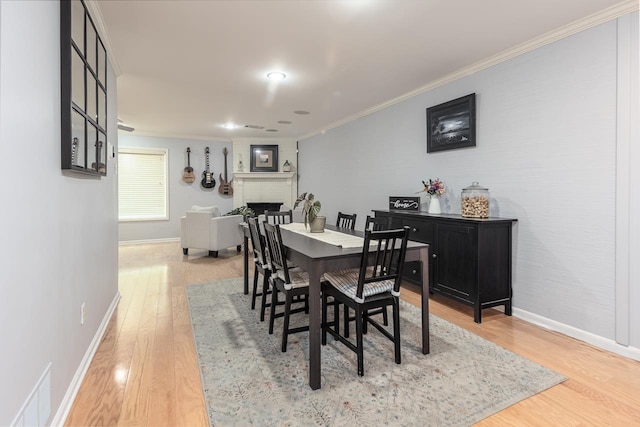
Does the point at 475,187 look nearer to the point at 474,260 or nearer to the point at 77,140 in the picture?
the point at 474,260

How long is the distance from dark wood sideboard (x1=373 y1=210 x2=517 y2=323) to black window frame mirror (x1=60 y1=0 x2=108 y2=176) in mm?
2690

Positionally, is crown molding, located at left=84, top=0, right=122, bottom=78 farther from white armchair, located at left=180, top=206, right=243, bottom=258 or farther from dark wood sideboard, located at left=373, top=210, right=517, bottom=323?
dark wood sideboard, located at left=373, top=210, right=517, bottom=323

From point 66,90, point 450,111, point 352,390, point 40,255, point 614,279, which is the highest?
point 450,111

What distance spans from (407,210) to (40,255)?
3512mm

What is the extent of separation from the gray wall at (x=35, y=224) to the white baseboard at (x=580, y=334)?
3418mm

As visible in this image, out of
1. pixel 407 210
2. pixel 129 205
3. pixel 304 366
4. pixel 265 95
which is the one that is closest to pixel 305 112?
pixel 265 95

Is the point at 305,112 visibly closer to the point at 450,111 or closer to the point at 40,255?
the point at 450,111

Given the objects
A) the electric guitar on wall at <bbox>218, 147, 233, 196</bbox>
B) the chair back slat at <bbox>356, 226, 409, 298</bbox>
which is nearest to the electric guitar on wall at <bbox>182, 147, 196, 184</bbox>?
the electric guitar on wall at <bbox>218, 147, 233, 196</bbox>

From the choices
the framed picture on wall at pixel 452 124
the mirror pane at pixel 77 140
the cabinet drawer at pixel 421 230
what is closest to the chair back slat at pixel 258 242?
the mirror pane at pixel 77 140

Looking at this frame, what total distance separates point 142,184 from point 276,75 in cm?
508

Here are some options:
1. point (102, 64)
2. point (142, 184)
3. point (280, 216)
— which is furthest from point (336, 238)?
point (142, 184)

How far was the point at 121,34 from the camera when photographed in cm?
274

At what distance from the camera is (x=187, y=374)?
2.11m

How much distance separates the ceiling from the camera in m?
2.36
